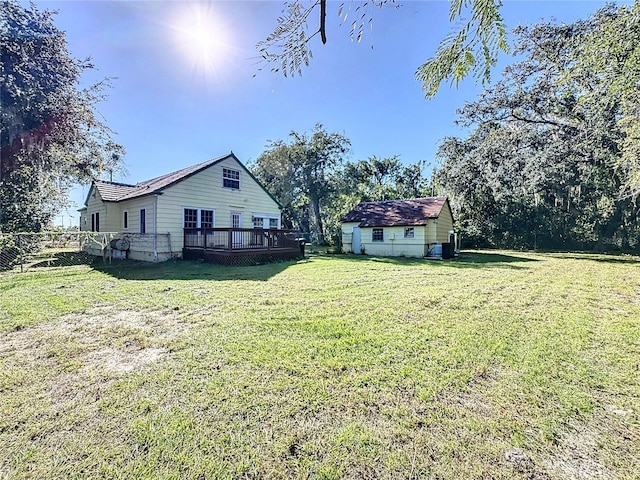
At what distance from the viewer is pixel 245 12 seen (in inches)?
145

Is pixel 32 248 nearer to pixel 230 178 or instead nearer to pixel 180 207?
pixel 180 207

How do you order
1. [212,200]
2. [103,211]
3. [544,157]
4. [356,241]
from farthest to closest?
1. [356,241]
2. [103,211]
3. [544,157]
4. [212,200]

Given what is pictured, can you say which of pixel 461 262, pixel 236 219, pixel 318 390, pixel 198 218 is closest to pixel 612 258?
pixel 461 262

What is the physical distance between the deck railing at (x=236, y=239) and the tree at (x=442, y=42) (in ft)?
30.0

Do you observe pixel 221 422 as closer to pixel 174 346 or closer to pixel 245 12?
pixel 174 346

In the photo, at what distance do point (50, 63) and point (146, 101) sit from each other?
3119 millimetres

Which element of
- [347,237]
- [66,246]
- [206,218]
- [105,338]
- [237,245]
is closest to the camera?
[105,338]

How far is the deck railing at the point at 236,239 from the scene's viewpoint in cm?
1174

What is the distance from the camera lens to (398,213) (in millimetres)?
17562

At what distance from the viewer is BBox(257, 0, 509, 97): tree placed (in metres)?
2.39

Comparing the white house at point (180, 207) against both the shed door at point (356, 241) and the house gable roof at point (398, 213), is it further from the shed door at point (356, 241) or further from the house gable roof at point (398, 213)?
the house gable roof at point (398, 213)

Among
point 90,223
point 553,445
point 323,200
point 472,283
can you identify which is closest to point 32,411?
point 553,445

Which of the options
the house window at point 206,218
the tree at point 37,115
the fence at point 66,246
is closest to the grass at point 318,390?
the fence at point 66,246

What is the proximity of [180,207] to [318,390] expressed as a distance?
39.5ft
